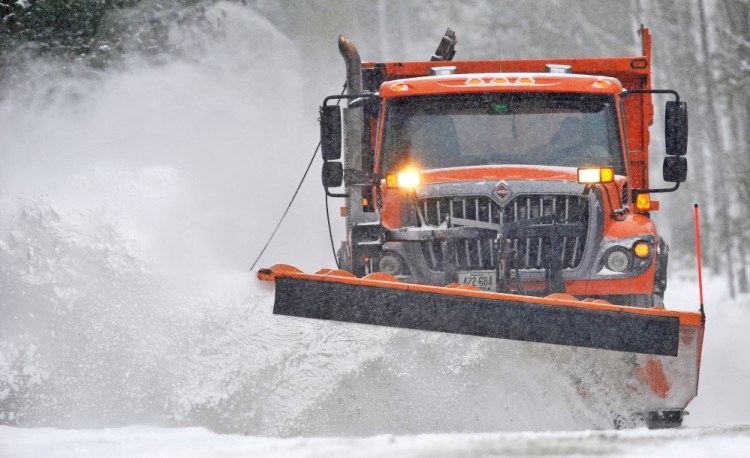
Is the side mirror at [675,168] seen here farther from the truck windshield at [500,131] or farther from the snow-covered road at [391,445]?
the snow-covered road at [391,445]

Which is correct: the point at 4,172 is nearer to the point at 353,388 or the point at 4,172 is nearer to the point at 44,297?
the point at 44,297

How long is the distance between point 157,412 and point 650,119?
15.8ft

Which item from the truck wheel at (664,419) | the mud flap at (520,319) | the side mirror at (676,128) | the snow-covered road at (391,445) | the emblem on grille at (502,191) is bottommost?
the truck wheel at (664,419)

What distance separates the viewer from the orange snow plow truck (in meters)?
5.25

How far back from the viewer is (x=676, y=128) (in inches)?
283

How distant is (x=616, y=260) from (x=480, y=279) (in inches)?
34.1

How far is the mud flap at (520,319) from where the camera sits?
5.21 meters

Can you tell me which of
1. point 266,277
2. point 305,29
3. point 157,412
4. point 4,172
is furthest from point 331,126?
point 305,29

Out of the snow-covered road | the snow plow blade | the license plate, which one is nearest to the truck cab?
the license plate

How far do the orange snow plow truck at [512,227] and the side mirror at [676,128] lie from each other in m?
0.01

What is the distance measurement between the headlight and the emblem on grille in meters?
0.73

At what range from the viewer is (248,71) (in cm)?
1881

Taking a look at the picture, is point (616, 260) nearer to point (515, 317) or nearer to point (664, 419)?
point (664, 419)

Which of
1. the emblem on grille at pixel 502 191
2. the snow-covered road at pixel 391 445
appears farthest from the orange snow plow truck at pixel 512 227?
the snow-covered road at pixel 391 445
